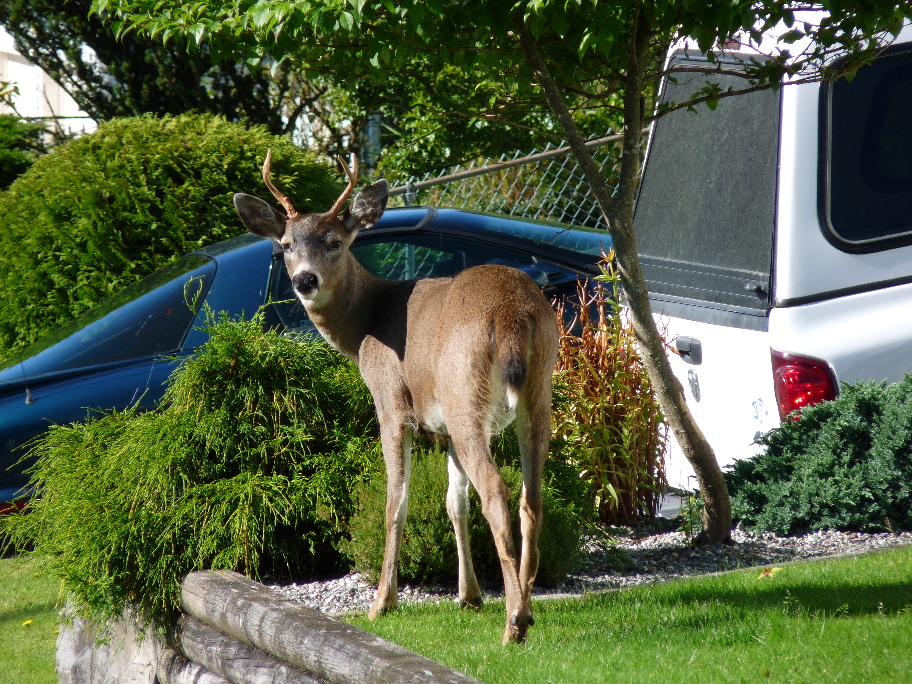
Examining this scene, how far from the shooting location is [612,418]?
6.31 meters

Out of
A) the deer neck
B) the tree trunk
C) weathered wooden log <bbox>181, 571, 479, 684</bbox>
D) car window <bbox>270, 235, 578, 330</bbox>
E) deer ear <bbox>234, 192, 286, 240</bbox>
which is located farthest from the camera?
car window <bbox>270, 235, 578, 330</bbox>

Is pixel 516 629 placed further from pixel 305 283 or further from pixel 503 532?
pixel 305 283

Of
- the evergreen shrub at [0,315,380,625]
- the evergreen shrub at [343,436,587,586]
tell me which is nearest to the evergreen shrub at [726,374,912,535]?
the evergreen shrub at [343,436,587,586]

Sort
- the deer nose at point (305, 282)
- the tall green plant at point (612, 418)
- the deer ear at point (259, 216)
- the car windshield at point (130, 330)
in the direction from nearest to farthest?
1. the deer nose at point (305, 282)
2. the deer ear at point (259, 216)
3. the tall green plant at point (612, 418)
4. the car windshield at point (130, 330)

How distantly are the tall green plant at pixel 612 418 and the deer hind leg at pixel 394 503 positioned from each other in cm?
162

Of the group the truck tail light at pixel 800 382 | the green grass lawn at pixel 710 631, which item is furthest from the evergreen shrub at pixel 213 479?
the truck tail light at pixel 800 382

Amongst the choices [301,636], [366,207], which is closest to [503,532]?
[301,636]

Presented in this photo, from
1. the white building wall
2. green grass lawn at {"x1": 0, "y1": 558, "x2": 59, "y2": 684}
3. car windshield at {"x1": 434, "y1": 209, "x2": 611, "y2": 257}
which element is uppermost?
the white building wall

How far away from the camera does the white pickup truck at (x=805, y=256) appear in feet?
17.9

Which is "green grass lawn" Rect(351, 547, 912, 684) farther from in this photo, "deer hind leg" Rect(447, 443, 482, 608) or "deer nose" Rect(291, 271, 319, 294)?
"deer nose" Rect(291, 271, 319, 294)

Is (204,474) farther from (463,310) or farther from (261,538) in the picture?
(463,310)

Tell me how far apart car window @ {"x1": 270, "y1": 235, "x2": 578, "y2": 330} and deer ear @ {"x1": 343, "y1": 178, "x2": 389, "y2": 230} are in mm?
2150

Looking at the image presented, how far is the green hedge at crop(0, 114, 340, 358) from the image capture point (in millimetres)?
8484

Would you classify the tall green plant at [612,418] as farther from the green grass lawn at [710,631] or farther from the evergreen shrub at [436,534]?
the green grass lawn at [710,631]
